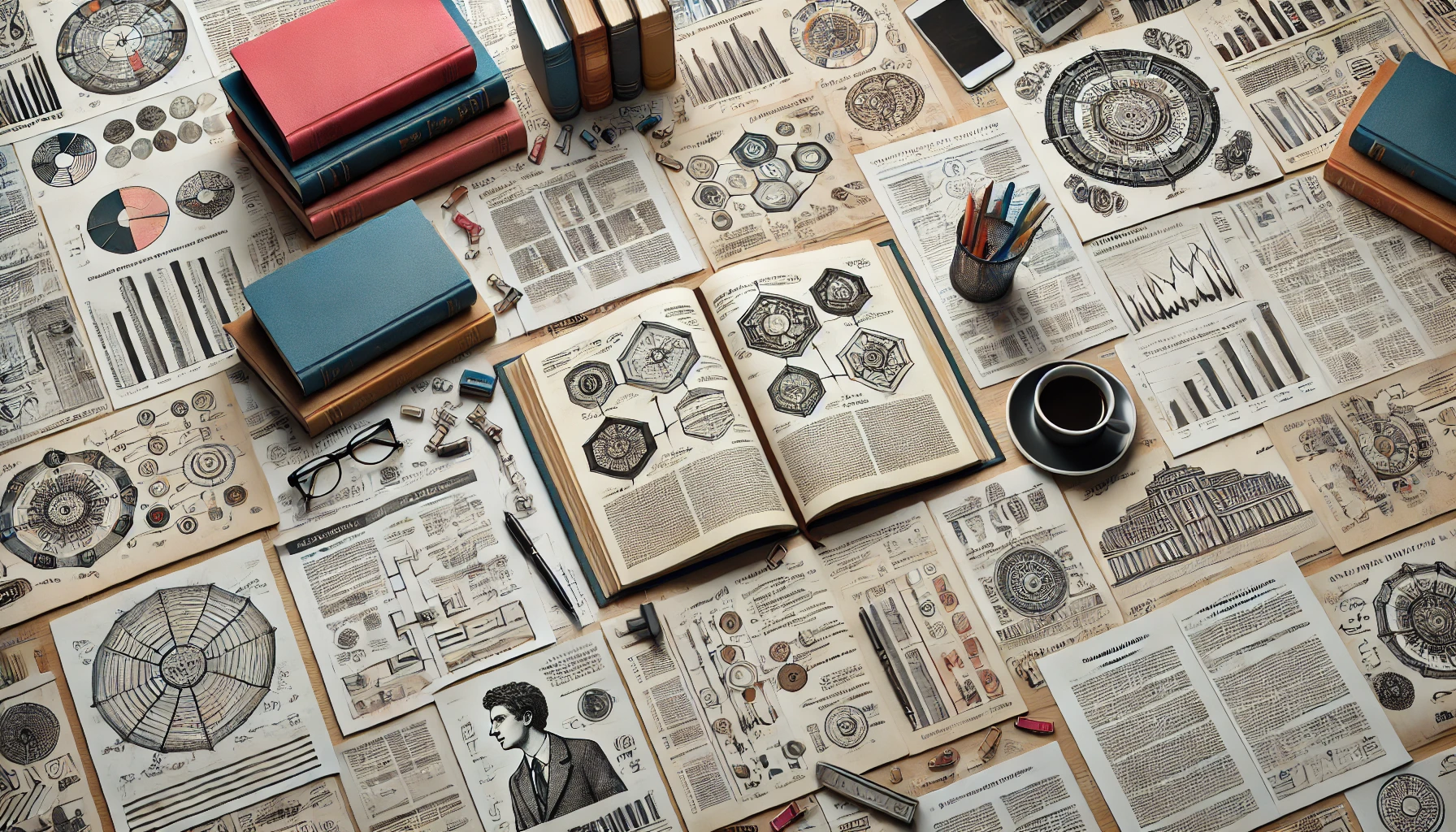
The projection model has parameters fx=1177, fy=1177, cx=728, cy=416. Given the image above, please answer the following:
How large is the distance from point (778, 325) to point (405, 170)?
0.70 meters

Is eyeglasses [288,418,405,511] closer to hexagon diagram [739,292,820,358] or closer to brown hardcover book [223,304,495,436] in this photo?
brown hardcover book [223,304,495,436]

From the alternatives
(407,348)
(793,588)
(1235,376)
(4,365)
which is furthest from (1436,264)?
(4,365)

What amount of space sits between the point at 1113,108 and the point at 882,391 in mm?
748

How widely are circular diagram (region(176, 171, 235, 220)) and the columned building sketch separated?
1613mm

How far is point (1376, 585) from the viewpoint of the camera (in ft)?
6.12

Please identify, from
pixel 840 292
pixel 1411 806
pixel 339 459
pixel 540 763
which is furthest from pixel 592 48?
pixel 1411 806

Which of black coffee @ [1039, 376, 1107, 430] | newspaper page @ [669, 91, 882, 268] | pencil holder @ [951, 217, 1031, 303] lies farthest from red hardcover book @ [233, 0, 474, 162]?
black coffee @ [1039, 376, 1107, 430]

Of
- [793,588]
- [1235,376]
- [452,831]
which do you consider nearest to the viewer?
[452,831]

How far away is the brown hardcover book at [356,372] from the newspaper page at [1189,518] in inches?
40.6

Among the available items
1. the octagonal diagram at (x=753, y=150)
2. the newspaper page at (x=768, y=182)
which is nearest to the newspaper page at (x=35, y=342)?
the newspaper page at (x=768, y=182)

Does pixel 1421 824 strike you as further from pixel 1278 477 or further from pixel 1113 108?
pixel 1113 108

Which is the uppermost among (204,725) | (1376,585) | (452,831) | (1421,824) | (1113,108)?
(1113,108)

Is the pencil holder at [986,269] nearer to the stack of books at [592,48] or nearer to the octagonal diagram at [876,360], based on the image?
the octagonal diagram at [876,360]

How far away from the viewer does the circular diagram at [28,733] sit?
175 centimetres
